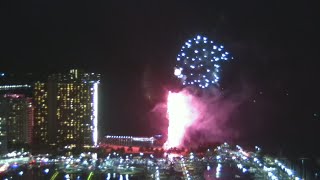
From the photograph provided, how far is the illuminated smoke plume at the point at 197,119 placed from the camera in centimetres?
1238

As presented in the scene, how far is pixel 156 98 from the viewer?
13742 millimetres

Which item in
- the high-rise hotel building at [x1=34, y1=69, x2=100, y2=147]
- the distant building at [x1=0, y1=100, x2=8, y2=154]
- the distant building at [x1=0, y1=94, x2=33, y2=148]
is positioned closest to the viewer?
the distant building at [x1=0, y1=100, x2=8, y2=154]

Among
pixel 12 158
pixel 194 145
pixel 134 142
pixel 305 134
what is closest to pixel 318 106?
pixel 305 134

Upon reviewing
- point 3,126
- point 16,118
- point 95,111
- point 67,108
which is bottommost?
point 3,126

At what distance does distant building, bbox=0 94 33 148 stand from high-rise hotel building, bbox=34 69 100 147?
227mm

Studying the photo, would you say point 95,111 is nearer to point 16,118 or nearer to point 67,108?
point 67,108

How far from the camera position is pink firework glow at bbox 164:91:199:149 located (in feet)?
40.5

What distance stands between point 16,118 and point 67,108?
5.31 ft

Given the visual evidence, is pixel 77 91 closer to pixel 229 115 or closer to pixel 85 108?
pixel 85 108

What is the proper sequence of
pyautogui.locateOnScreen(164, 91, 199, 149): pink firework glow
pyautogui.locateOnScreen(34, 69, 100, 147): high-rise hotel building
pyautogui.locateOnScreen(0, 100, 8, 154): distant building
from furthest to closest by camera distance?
pyautogui.locateOnScreen(34, 69, 100, 147): high-rise hotel building < pyautogui.locateOnScreen(0, 100, 8, 154): distant building < pyautogui.locateOnScreen(164, 91, 199, 149): pink firework glow

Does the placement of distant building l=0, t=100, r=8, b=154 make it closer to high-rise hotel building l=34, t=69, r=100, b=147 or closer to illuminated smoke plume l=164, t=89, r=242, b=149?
high-rise hotel building l=34, t=69, r=100, b=147

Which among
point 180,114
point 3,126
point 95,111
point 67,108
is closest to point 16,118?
point 3,126

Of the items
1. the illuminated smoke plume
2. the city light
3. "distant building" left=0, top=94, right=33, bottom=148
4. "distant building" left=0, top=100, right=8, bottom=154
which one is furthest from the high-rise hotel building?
the illuminated smoke plume

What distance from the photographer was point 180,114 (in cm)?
1247
